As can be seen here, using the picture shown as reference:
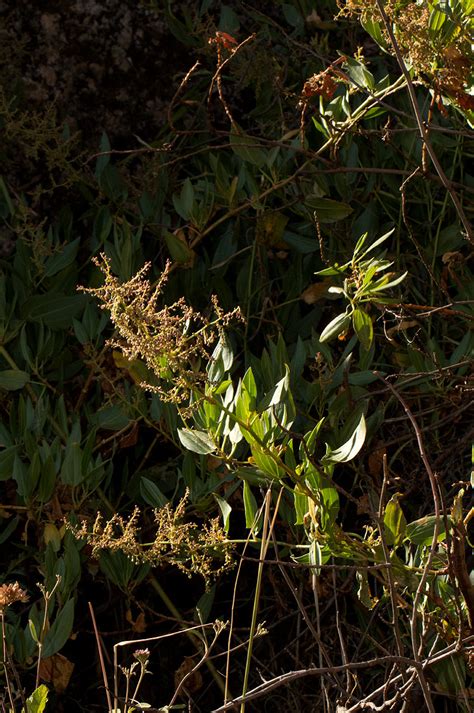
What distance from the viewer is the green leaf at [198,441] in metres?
1.12

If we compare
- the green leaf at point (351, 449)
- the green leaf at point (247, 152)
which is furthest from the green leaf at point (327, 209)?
the green leaf at point (351, 449)

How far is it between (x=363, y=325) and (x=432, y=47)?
33 centimetres

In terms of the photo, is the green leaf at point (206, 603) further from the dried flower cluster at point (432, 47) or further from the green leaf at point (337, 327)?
the dried flower cluster at point (432, 47)

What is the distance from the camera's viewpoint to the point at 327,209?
1540mm

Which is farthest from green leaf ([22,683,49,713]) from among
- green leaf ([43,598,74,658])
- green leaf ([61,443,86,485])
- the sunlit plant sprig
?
the sunlit plant sprig

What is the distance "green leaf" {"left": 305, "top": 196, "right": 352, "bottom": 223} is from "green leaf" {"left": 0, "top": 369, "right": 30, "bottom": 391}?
51 centimetres

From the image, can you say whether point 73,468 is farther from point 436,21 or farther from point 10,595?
point 436,21

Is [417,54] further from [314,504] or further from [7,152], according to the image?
[7,152]

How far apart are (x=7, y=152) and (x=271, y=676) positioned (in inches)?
38.6

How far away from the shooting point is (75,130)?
70.0 inches

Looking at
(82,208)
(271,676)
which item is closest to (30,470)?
(271,676)

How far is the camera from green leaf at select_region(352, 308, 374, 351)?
120 cm

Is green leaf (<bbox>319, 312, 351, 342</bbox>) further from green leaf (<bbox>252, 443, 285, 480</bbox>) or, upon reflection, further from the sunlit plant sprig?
green leaf (<bbox>252, 443, 285, 480</bbox>)

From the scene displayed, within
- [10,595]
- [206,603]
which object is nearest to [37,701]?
[10,595]
